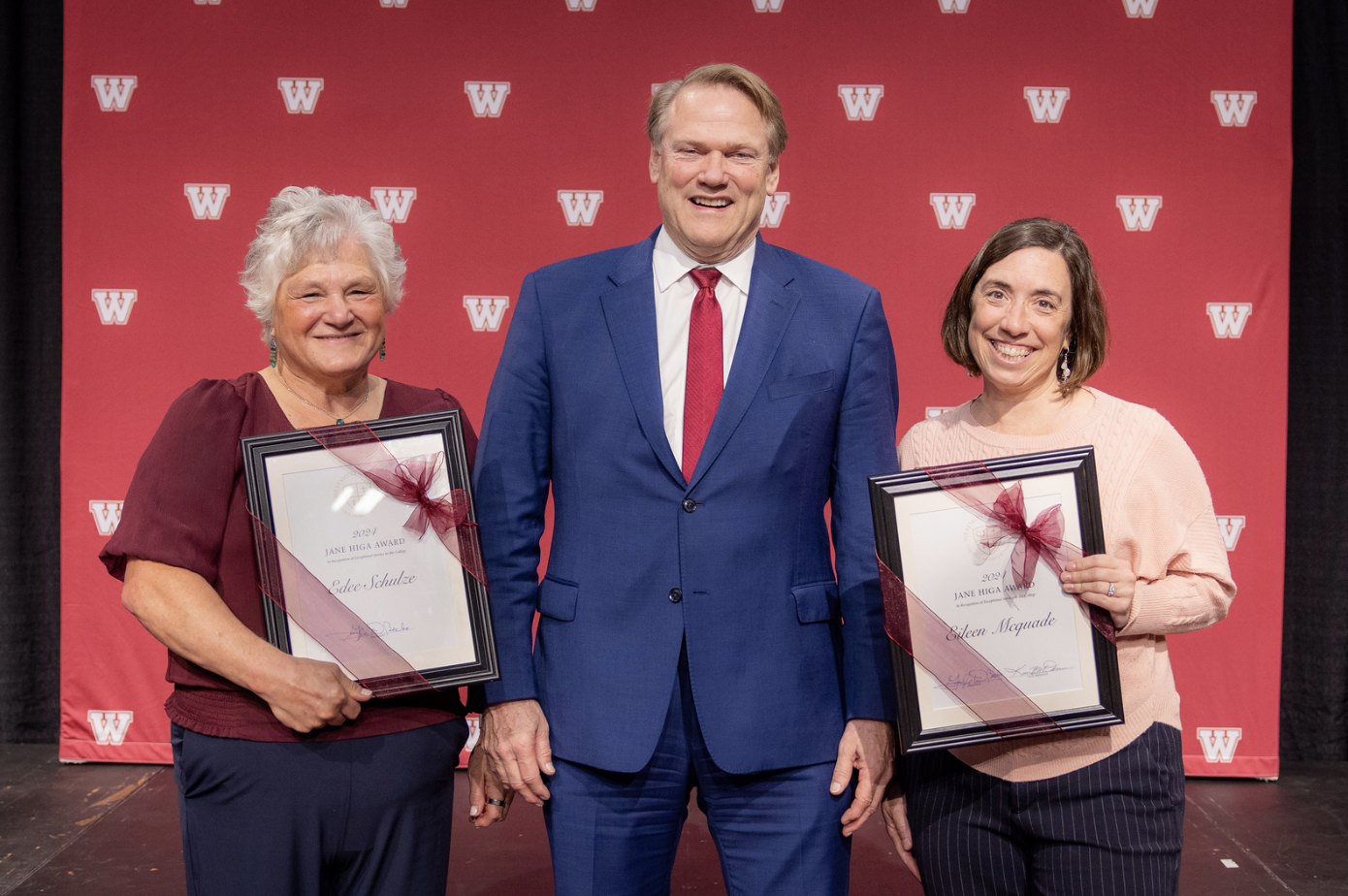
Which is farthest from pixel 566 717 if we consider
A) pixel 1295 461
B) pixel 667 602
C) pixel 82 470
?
pixel 1295 461

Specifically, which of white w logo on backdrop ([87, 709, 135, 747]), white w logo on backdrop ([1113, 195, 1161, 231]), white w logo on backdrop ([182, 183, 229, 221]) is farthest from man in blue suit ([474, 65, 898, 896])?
white w logo on backdrop ([87, 709, 135, 747])

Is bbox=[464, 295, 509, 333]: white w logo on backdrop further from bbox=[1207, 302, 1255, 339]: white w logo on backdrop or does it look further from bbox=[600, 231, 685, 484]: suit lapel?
bbox=[1207, 302, 1255, 339]: white w logo on backdrop

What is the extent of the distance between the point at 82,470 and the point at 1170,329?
147 inches

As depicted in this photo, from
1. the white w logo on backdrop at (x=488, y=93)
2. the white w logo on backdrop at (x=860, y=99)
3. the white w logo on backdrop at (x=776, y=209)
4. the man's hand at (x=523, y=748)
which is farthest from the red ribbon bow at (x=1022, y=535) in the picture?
the white w logo on backdrop at (x=488, y=93)

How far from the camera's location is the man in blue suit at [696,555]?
4.70 ft

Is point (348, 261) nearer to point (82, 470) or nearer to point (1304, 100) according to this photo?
point (82, 470)

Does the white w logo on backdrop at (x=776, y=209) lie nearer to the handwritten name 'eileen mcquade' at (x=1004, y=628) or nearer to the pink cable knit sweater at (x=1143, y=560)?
the pink cable knit sweater at (x=1143, y=560)

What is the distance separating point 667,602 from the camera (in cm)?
144

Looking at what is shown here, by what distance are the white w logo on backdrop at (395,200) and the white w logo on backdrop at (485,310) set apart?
0.36 meters

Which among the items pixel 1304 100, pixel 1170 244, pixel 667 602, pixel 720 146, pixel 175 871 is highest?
pixel 1304 100

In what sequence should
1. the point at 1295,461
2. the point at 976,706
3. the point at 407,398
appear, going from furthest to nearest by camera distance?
1. the point at 1295,461
2. the point at 407,398
3. the point at 976,706

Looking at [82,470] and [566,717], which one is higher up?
[82,470]

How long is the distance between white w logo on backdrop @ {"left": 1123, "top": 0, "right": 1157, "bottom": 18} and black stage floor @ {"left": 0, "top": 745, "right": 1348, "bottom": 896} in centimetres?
259

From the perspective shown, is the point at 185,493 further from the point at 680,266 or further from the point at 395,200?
the point at 395,200
